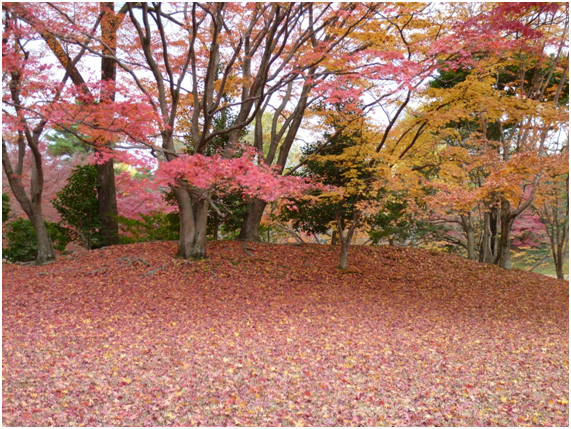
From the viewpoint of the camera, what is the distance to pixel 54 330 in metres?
5.36

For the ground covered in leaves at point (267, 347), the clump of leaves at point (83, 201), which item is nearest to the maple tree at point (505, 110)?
the ground covered in leaves at point (267, 347)

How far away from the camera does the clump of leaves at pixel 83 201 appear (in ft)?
37.9

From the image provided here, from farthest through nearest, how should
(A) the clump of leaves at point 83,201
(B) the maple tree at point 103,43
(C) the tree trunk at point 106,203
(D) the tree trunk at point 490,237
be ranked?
(D) the tree trunk at point 490,237
(C) the tree trunk at point 106,203
(A) the clump of leaves at point 83,201
(B) the maple tree at point 103,43

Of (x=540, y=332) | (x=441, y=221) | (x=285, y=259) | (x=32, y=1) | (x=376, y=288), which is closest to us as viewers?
(x=540, y=332)

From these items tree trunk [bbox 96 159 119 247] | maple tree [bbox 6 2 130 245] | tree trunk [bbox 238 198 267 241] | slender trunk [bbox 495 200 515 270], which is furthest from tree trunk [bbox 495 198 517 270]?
tree trunk [bbox 96 159 119 247]

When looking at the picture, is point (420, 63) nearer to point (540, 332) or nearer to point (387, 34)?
point (387, 34)

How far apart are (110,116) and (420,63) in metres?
5.65

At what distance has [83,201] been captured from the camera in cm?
1158

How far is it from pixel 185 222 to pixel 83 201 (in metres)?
4.28

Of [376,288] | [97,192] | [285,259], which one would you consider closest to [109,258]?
[97,192]

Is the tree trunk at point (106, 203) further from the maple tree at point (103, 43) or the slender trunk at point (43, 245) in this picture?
the slender trunk at point (43, 245)

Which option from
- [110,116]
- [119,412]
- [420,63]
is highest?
[420,63]

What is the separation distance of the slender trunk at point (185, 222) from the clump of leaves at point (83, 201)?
12.2 ft

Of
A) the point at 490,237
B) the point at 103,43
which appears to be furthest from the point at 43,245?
the point at 490,237
